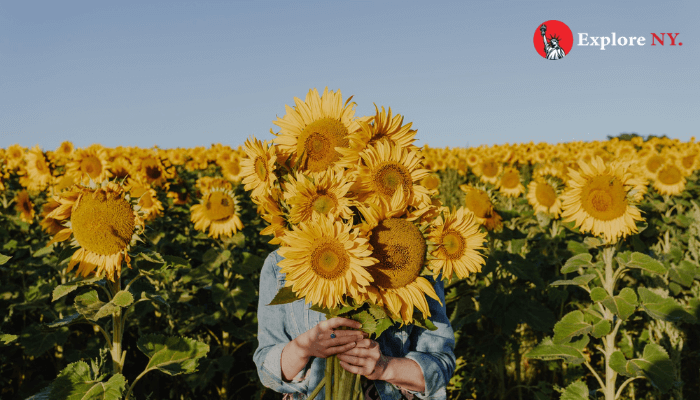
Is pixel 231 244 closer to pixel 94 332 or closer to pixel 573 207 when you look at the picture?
pixel 94 332

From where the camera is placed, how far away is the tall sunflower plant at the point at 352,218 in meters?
1.36

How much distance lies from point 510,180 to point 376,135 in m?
6.77

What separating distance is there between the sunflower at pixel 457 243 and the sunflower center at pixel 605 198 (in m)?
2.16

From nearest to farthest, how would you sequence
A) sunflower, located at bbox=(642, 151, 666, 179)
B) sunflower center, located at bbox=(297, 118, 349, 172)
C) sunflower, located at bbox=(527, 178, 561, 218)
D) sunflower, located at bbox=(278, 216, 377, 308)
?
sunflower, located at bbox=(278, 216, 377, 308) < sunflower center, located at bbox=(297, 118, 349, 172) < sunflower, located at bbox=(527, 178, 561, 218) < sunflower, located at bbox=(642, 151, 666, 179)

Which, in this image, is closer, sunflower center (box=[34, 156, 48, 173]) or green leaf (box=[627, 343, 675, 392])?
green leaf (box=[627, 343, 675, 392])

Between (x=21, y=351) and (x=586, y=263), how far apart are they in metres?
5.15

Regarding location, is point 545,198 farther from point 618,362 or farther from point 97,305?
point 97,305

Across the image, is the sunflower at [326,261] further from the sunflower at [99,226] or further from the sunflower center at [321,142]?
the sunflower at [99,226]

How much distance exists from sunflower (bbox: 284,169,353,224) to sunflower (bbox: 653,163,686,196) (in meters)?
7.75

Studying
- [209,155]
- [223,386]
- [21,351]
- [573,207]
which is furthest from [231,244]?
[209,155]

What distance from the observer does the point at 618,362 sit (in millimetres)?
3299

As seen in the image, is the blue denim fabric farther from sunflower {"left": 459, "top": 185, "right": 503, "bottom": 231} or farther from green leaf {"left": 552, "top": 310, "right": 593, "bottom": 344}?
sunflower {"left": 459, "top": 185, "right": 503, "bottom": 231}

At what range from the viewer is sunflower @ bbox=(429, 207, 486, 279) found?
1541 millimetres

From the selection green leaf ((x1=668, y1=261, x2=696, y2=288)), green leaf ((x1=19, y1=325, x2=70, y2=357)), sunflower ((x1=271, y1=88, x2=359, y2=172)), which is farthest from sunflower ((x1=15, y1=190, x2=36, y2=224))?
green leaf ((x1=668, y1=261, x2=696, y2=288))
